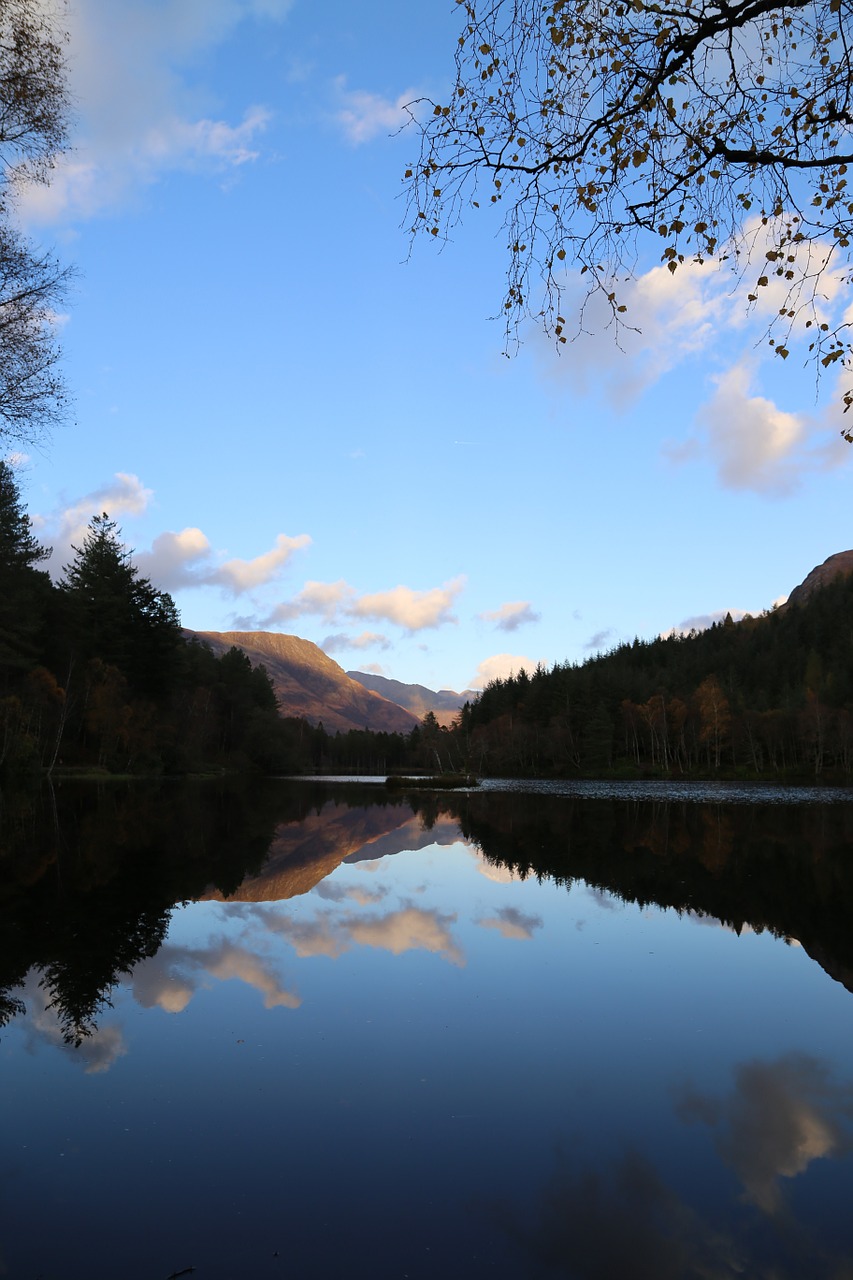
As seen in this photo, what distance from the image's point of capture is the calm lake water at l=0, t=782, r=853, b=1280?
514cm

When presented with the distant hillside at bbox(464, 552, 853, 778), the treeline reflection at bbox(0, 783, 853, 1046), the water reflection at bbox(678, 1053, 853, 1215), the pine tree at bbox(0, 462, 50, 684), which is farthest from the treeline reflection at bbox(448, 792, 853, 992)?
the distant hillside at bbox(464, 552, 853, 778)

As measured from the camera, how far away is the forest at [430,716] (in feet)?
→ 207

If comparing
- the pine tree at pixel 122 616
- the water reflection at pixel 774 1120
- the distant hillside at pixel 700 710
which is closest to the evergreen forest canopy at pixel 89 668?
the pine tree at pixel 122 616

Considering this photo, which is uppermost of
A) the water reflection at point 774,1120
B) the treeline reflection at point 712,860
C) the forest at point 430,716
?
the forest at point 430,716

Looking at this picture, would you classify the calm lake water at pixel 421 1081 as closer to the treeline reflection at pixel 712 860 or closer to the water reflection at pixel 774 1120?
the water reflection at pixel 774 1120

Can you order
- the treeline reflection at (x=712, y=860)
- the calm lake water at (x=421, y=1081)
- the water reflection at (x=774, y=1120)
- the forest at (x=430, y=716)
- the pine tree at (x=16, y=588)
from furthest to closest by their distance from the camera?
the forest at (x=430, y=716), the pine tree at (x=16, y=588), the treeline reflection at (x=712, y=860), the water reflection at (x=774, y=1120), the calm lake water at (x=421, y=1081)

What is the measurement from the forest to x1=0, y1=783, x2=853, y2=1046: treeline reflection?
14095 millimetres

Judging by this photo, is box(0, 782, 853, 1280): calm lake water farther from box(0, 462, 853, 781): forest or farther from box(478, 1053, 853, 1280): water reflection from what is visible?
box(0, 462, 853, 781): forest

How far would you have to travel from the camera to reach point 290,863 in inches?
894

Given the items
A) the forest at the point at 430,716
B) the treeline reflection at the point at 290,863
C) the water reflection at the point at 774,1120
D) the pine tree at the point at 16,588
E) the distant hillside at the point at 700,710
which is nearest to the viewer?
the water reflection at the point at 774,1120

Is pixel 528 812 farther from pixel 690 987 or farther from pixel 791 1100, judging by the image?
pixel 791 1100

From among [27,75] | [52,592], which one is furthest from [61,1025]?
[52,592]

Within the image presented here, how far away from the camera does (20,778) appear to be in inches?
2024

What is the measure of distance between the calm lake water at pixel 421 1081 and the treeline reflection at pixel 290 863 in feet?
0.47
